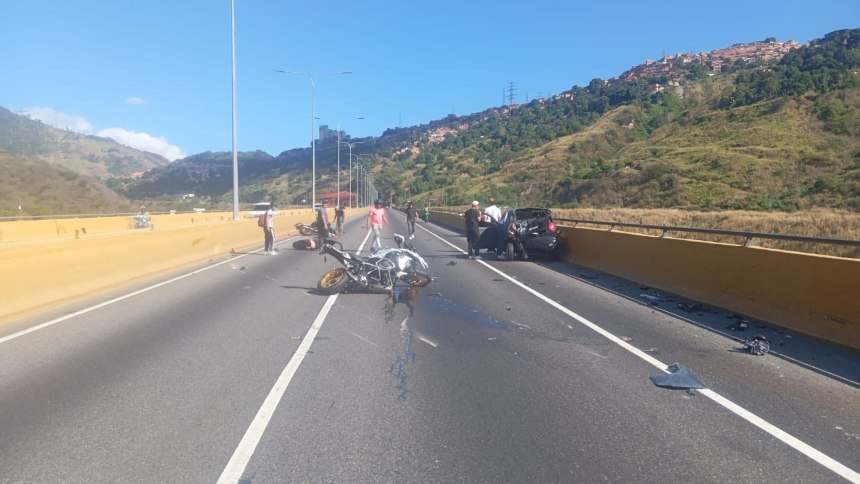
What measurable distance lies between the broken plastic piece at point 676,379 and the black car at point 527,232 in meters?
13.3

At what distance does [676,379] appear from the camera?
285 inches

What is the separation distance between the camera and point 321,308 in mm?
12180

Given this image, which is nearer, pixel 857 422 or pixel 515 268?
pixel 857 422

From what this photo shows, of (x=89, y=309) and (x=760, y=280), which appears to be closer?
(x=760, y=280)

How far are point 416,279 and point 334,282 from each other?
5.74ft

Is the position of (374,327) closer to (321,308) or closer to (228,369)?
(321,308)

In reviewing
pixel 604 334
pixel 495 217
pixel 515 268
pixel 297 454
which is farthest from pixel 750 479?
pixel 495 217

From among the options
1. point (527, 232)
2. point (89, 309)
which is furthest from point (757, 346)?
point (527, 232)

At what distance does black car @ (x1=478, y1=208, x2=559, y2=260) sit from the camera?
68.8 ft

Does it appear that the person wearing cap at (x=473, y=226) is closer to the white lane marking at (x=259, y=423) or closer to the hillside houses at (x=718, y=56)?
the white lane marking at (x=259, y=423)

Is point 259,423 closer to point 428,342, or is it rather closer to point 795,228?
point 428,342

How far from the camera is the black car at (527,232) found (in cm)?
2098

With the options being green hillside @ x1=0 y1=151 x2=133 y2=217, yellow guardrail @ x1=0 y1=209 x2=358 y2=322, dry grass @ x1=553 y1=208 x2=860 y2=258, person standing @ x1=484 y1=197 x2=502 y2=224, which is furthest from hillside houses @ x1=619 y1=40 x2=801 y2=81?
yellow guardrail @ x1=0 y1=209 x2=358 y2=322

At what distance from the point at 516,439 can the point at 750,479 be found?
1638 mm
